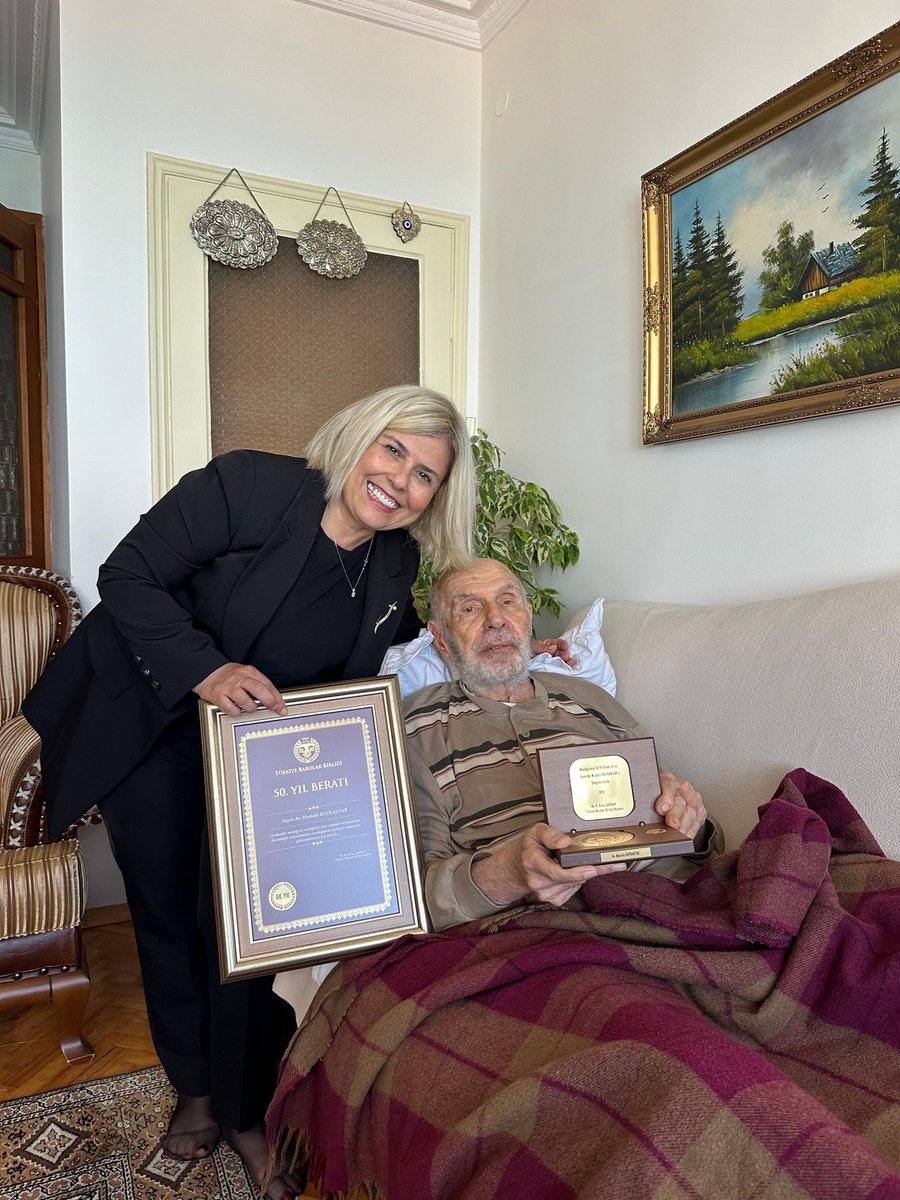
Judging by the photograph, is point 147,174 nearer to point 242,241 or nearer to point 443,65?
point 242,241

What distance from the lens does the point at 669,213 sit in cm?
222

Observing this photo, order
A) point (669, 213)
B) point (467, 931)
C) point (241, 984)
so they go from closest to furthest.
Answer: point (467, 931)
point (241, 984)
point (669, 213)

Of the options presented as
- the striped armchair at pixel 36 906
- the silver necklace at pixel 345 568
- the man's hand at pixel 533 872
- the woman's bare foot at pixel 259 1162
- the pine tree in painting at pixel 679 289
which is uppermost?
the pine tree in painting at pixel 679 289

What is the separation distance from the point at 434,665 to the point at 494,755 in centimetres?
39

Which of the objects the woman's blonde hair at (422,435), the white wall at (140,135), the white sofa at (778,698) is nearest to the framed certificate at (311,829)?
the woman's blonde hair at (422,435)

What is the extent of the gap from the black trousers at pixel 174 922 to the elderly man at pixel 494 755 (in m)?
0.52

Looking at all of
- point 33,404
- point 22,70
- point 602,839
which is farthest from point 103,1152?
point 22,70

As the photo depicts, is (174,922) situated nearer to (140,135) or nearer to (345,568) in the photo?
(345,568)

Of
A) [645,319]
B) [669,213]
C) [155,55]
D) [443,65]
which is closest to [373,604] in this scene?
[645,319]

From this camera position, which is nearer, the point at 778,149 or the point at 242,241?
the point at 778,149

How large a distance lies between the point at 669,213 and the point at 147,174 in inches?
67.8

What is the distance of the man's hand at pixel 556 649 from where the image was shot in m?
2.02

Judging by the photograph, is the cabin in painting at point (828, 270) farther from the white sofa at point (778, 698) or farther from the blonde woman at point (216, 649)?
the blonde woman at point (216, 649)

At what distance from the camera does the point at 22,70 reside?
3.15 meters
